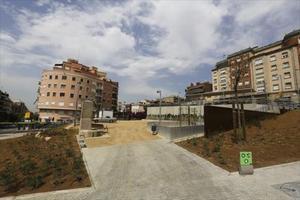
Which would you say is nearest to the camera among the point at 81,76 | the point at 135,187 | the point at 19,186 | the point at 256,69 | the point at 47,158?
the point at 135,187

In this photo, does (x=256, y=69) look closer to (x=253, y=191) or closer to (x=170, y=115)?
(x=170, y=115)

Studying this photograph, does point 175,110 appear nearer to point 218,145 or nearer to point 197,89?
point 218,145

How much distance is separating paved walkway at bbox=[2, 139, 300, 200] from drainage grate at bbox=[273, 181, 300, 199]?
220 millimetres

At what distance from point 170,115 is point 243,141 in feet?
85.0

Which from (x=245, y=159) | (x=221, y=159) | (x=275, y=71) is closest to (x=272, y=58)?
(x=275, y=71)

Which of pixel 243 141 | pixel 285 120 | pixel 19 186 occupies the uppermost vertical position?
pixel 285 120

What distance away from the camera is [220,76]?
7462 centimetres

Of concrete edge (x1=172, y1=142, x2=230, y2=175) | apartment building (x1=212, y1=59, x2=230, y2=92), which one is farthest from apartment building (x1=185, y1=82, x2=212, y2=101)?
concrete edge (x1=172, y1=142, x2=230, y2=175)

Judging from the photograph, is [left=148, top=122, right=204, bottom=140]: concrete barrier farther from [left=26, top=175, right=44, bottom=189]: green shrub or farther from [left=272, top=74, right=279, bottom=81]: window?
[left=272, top=74, right=279, bottom=81]: window

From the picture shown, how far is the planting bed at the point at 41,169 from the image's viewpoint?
30.3ft

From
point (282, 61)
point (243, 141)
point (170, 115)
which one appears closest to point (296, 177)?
point (243, 141)

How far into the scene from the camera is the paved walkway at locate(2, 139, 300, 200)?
758 centimetres

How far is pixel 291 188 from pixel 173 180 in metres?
4.26

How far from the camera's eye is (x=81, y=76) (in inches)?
2958
